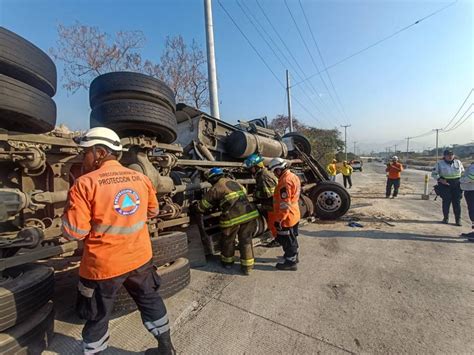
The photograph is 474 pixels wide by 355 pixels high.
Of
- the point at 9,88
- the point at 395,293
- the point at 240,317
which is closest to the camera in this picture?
the point at 9,88

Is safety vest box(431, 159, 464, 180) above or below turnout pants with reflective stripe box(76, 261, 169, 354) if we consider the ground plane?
above

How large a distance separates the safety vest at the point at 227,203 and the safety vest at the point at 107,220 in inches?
67.8

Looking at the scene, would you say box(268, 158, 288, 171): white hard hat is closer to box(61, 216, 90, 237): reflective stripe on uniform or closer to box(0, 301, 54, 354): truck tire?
box(61, 216, 90, 237): reflective stripe on uniform

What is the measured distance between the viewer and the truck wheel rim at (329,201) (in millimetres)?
6848

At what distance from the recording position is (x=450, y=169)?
6.08 meters

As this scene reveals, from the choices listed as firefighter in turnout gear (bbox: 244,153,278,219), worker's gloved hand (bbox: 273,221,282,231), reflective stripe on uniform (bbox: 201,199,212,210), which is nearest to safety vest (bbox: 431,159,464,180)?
firefighter in turnout gear (bbox: 244,153,278,219)

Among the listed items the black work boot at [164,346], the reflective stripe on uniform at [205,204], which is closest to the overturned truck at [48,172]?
the reflective stripe on uniform at [205,204]

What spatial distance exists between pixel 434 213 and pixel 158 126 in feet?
25.1

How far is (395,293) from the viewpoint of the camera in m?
2.98

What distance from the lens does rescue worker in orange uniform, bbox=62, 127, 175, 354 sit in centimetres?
169

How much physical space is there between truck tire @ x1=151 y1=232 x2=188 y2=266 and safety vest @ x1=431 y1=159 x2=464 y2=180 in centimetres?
607

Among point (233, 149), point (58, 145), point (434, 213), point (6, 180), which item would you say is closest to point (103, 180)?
point (58, 145)

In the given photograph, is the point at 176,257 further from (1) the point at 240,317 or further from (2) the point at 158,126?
(2) the point at 158,126

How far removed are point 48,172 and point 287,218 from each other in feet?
9.05
